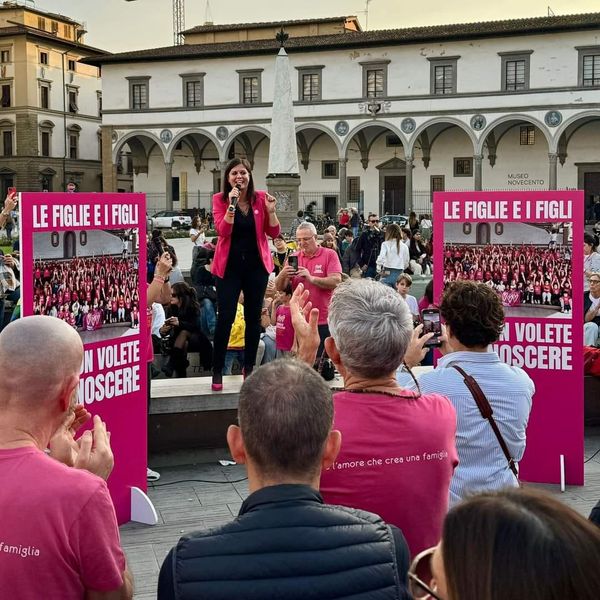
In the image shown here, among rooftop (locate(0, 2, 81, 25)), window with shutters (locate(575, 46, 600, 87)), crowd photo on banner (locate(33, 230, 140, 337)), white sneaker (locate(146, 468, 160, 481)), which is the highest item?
rooftop (locate(0, 2, 81, 25))

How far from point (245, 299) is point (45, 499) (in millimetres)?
4291

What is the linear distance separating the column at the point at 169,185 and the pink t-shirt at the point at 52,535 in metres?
46.7

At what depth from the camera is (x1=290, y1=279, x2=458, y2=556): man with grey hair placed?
8.58ft

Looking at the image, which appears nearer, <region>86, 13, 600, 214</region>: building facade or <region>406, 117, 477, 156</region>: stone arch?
<region>86, 13, 600, 214</region>: building facade

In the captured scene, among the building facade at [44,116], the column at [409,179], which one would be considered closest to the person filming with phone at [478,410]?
the column at [409,179]

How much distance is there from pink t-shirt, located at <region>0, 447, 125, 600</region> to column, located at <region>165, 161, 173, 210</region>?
4673cm

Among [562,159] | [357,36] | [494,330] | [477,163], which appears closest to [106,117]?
[357,36]

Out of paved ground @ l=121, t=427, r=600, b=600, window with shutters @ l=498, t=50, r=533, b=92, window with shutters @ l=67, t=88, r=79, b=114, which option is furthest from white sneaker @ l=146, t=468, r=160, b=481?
window with shutters @ l=67, t=88, r=79, b=114

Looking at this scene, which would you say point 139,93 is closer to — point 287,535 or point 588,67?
point 588,67

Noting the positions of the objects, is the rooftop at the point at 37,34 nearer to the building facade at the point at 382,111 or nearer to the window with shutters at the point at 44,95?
the window with shutters at the point at 44,95

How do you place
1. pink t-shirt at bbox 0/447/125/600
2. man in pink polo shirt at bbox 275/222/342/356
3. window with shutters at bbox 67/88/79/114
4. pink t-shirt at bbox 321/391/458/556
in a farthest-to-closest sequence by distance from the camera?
window with shutters at bbox 67/88/79/114 → man in pink polo shirt at bbox 275/222/342/356 → pink t-shirt at bbox 321/391/458/556 → pink t-shirt at bbox 0/447/125/600

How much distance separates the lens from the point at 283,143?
24156 millimetres

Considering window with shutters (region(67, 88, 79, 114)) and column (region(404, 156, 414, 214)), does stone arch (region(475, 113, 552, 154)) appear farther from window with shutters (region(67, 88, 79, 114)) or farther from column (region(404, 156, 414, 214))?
window with shutters (region(67, 88, 79, 114))

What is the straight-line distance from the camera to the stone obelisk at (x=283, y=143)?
78.1 ft
